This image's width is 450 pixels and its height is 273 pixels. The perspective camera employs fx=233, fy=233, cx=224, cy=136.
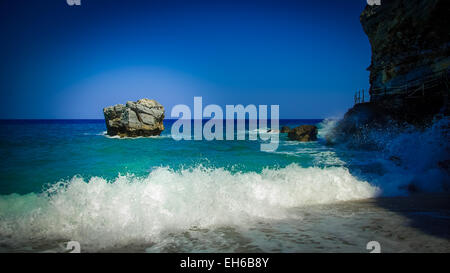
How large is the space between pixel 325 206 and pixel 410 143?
35.4ft

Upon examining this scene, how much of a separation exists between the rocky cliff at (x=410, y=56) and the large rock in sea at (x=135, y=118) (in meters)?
25.2

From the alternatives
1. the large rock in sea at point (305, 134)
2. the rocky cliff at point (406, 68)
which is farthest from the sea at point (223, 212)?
the large rock in sea at point (305, 134)

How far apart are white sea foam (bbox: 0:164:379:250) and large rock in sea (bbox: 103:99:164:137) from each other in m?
22.2

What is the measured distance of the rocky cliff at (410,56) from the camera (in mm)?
16730

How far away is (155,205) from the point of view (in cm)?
544

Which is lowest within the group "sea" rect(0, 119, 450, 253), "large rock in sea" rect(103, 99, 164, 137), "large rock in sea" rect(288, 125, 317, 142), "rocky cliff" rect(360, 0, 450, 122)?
"sea" rect(0, 119, 450, 253)

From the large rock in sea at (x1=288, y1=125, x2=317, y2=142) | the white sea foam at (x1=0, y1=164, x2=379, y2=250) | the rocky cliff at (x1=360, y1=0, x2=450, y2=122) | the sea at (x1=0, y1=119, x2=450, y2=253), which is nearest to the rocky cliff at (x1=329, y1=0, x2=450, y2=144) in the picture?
the rocky cliff at (x1=360, y1=0, x2=450, y2=122)

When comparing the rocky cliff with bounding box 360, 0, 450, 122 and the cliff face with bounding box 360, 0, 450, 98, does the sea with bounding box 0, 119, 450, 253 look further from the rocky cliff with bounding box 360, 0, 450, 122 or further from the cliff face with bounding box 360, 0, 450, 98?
the cliff face with bounding box 360, 0, 450, 98

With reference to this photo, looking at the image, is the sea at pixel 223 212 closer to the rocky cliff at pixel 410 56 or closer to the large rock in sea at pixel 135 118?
the rocky cliff at pixel 410 56

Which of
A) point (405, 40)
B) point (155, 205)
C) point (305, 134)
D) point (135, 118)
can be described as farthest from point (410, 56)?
point (135, 118)

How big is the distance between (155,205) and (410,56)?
25.3m

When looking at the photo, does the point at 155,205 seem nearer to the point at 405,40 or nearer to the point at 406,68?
the point at 406,68

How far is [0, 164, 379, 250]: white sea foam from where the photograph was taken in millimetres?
4566
